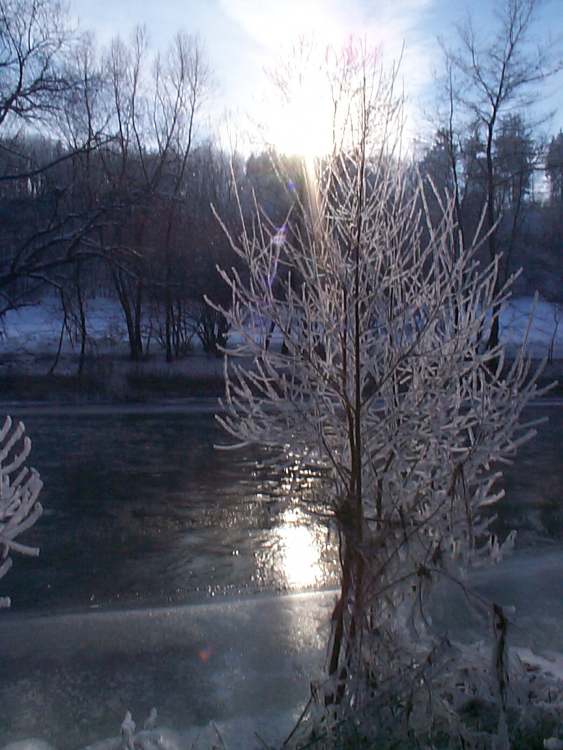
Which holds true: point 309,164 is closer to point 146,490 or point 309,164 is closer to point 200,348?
point 146,490

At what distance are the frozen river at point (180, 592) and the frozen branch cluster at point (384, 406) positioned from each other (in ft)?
1.67

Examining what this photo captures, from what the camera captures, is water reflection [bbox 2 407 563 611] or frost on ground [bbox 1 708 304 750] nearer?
frost on ground [bbox 1 708 304 750]

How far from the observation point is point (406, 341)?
16.1 ft

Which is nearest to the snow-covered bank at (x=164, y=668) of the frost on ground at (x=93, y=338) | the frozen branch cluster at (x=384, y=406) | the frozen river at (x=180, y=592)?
the frozen river at (x=180, y=592)

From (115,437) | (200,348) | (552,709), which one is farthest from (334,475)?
(200,348)

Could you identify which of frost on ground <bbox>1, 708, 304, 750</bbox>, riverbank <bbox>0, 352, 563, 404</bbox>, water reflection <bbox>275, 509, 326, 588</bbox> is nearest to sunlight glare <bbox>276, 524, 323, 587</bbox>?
water reflection <bbox>275, 509, 326, 588</bbox>

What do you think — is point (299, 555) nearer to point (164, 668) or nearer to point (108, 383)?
point (164, 668)

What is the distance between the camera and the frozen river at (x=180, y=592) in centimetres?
557

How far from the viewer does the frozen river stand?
18.3 ft

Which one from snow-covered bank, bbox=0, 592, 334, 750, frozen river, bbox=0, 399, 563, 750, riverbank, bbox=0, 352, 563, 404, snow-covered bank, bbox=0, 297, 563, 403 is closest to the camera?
snow-covered bank, bbox=0, 592, 334, 750

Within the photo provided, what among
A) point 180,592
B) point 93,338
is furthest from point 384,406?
point 93,338

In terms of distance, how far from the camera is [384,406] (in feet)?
16.5

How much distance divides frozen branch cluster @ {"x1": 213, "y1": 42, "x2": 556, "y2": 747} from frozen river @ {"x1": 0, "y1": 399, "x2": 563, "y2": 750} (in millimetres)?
510

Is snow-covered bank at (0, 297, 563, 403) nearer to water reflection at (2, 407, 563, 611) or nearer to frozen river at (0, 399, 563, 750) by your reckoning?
water reflection at (2, 407, 563, 611)
